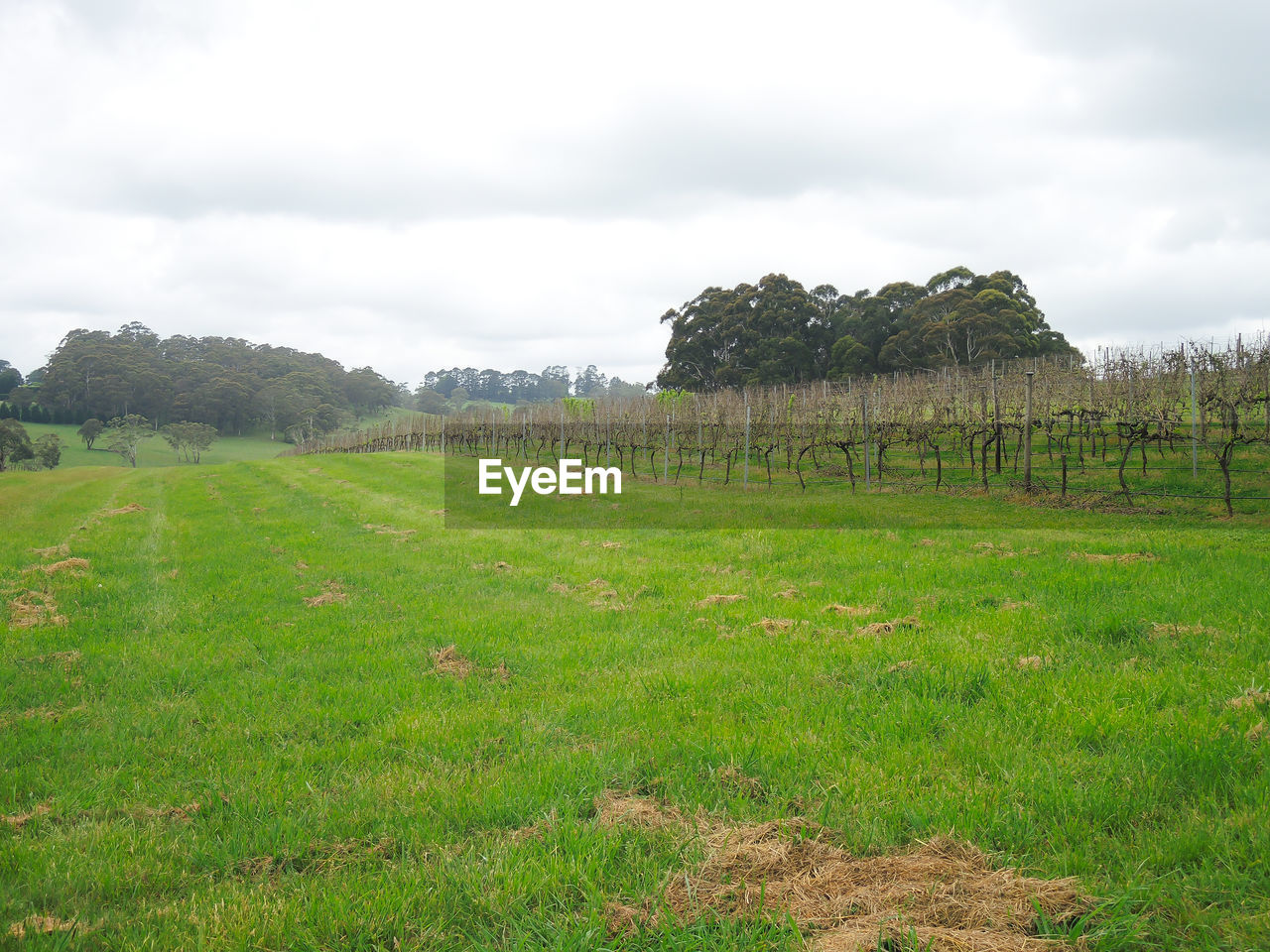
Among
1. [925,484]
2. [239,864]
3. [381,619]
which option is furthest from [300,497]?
[239,864]

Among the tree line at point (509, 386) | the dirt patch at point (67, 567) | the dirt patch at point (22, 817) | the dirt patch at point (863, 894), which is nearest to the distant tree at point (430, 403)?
the tree line at point (509, 386)

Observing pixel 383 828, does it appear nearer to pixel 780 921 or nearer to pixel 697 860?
pixel 697 860

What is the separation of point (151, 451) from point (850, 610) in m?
94.5

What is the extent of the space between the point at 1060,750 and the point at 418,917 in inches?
123

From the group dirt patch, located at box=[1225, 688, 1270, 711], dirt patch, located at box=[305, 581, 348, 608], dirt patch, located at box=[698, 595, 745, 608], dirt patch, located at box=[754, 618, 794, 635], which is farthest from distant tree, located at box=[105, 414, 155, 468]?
dirt patch, located at box=[1225, 688, 1270, 711]

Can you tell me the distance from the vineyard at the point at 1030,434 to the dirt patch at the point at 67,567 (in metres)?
14.4

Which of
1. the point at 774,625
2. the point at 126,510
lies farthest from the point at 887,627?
the point at 126,510

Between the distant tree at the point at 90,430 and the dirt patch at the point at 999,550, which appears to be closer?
the dirt patch at the point at 999,550

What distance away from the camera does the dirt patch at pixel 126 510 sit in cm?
1784

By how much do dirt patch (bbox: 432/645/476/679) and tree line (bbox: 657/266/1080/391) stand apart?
4499cm

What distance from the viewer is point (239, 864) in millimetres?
2932

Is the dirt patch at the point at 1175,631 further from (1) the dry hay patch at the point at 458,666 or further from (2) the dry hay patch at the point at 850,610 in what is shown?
(1) the dry hay patch at the point at 458,666

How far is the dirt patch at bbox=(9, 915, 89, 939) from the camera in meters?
2.47

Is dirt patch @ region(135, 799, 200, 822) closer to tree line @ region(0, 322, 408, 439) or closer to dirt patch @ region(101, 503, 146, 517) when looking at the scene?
dirt patch @ region(101, 503, 146, 517)
